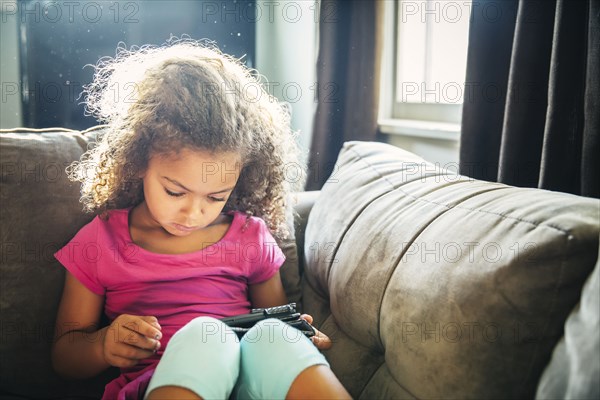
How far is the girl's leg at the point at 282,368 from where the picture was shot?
33.2 inches

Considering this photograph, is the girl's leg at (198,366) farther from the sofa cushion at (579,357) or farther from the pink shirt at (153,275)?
the sofa cushion at (579,357)

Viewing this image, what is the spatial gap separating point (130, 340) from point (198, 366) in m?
0.24

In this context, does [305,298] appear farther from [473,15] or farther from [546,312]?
[473,15]

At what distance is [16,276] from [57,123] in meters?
1.71

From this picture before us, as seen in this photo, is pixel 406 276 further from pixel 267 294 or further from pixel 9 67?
pixel 9 67

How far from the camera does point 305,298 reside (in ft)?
4.59

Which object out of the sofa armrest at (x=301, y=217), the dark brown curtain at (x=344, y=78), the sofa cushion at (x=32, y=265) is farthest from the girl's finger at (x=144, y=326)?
the dark brown curtain at (x=344, y=78)

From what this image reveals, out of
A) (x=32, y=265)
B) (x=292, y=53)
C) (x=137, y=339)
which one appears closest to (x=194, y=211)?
(x=137, y=339)

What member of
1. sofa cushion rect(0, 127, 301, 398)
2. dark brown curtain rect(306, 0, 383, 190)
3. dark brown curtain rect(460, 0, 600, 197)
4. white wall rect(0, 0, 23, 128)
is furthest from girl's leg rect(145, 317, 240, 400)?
white wall rect(0, 0, 23, 128)

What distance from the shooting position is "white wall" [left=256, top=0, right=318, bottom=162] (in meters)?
2.84

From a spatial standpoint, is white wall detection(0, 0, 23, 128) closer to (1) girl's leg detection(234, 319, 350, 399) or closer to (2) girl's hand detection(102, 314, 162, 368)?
(2) girl's hand detection(102, 314, 162, 368)

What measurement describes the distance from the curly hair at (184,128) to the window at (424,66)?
2.49 feet

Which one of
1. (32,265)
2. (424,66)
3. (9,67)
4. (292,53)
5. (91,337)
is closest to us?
(91,337)

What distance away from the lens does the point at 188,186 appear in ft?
3.82
